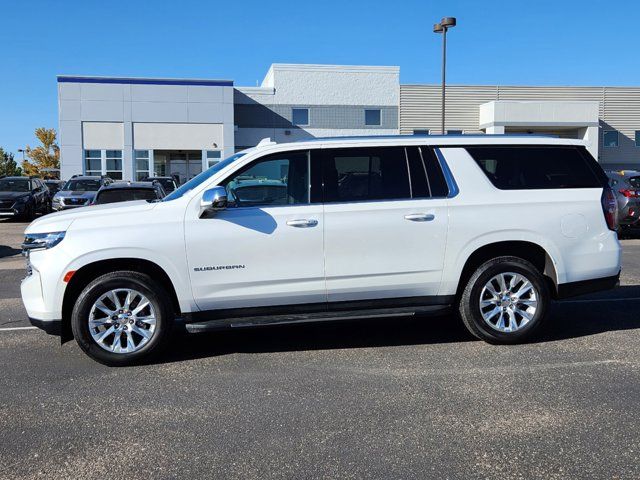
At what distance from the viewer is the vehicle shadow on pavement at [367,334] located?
5734 millimetres

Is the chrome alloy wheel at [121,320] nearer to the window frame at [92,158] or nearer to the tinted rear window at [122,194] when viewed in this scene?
the tinted rear window at [122,194]

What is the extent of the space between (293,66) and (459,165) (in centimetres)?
3573

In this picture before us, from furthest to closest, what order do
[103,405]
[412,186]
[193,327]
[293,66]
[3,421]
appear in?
[293,66] < [412,186] < [193,327] < [103,405] < [3,421]

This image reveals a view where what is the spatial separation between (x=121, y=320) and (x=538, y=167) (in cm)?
409

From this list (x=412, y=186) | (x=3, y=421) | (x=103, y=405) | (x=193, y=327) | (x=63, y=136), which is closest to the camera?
(x=3, y=421)

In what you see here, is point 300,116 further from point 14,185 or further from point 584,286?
point 584,286

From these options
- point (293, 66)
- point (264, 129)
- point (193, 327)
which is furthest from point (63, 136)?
point (193, 327)

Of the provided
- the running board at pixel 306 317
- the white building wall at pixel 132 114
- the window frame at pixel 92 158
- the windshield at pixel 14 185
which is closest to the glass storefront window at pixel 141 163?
the white building wall at pixel 132 114

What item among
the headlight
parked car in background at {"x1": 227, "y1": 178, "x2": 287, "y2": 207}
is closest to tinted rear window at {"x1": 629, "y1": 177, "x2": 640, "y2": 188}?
parked car in background at {"x1": 227, "y1": 178, "x2": 287, "y2": 207}

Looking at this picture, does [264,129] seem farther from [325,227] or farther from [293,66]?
[325,227]

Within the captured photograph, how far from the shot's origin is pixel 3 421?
4.04m

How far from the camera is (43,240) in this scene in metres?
5.08

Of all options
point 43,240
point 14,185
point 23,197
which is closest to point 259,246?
point 43,240

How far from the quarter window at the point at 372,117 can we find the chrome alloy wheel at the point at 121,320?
37.0 meters
